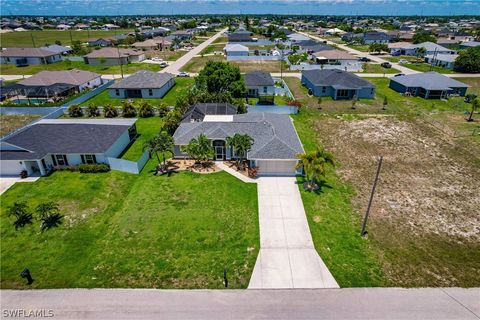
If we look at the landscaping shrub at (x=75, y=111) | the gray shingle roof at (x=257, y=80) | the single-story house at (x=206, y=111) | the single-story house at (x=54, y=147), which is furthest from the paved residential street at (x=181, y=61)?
the single-story house at (x=54, y=147)

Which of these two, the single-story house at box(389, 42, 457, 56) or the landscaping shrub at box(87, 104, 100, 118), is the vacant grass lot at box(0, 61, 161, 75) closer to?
the landscaping shrub at box(87, 104, 100, 118)

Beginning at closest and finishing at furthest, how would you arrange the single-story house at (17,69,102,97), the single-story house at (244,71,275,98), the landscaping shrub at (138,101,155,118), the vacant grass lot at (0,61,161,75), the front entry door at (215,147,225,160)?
1. the front entry door at (215,147,225,160)
2. the landscaping shrub at (138,101,155,118)
3. the single-story house at (17,69,102,97)
4. the single-story house at (244,71,275,98)
5. the vacant grass lot at (0,61,161,75)

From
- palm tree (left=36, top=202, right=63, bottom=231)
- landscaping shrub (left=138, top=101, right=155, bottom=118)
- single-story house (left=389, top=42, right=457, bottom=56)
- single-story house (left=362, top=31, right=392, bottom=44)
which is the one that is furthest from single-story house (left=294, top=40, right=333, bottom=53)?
palm tree (left=36, top=202, right=63, bottom=231)

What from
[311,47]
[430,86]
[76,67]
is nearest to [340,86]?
[430,86]

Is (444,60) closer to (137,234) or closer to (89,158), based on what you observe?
(89,158)

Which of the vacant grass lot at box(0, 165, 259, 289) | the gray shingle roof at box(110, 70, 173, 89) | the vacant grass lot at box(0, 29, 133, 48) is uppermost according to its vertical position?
the vacant grass lot at box(0, 29, 133, 48)
